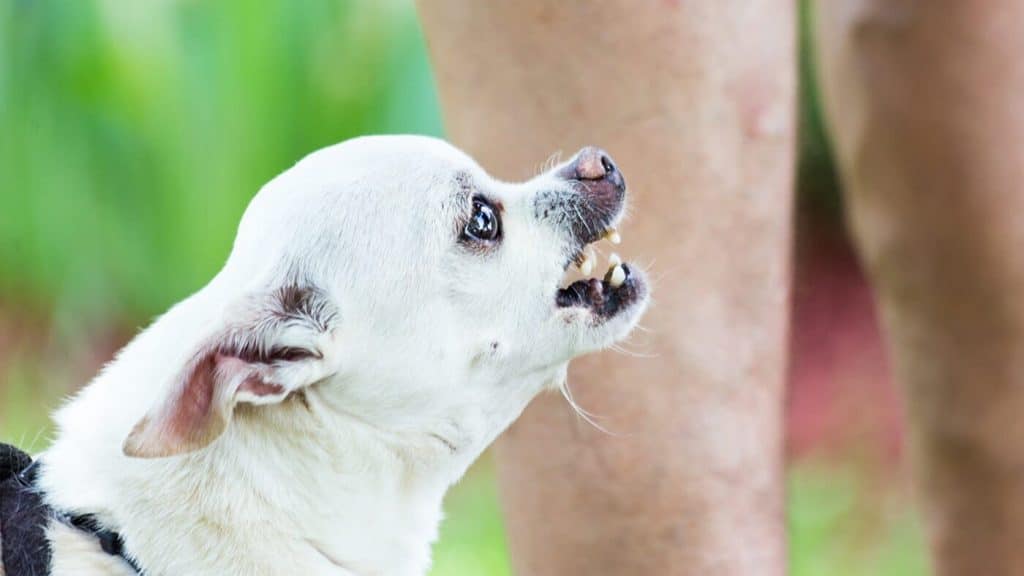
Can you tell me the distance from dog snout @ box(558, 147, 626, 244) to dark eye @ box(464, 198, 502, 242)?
3.2 inches

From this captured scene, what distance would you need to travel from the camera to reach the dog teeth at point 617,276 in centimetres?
148

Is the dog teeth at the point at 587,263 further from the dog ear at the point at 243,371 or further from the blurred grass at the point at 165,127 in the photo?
the blurred grass at the point at 165,127

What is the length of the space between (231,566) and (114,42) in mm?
1801

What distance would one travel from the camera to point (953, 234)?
5.91 ft

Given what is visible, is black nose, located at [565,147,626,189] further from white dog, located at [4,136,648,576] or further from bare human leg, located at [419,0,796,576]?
bare human leg, located at [419,0,796,576]

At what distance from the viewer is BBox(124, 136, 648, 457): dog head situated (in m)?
1.33

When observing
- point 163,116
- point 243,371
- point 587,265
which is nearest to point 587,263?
point 587,265

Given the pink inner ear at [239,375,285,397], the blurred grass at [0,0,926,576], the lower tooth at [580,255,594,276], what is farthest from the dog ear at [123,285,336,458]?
the blurred grass at [0,0,926,576]

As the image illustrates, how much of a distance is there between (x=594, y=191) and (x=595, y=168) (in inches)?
1.3

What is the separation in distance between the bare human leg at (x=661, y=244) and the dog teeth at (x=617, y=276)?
14 cm

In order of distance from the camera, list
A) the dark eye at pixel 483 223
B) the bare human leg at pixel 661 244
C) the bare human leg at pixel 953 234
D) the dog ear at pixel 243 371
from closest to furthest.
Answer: the dog ear at pixel 243 371
the dark eye at pixel 483 223
the bare human leg at pixel 661 244
the bare human leg at pixel 953 234

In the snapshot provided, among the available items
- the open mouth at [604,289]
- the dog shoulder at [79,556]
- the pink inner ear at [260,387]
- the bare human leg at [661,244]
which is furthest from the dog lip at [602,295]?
the dog shoulder at [79,556]

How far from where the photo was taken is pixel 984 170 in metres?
1.77

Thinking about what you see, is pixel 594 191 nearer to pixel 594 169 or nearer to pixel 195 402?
pixel 594 169
